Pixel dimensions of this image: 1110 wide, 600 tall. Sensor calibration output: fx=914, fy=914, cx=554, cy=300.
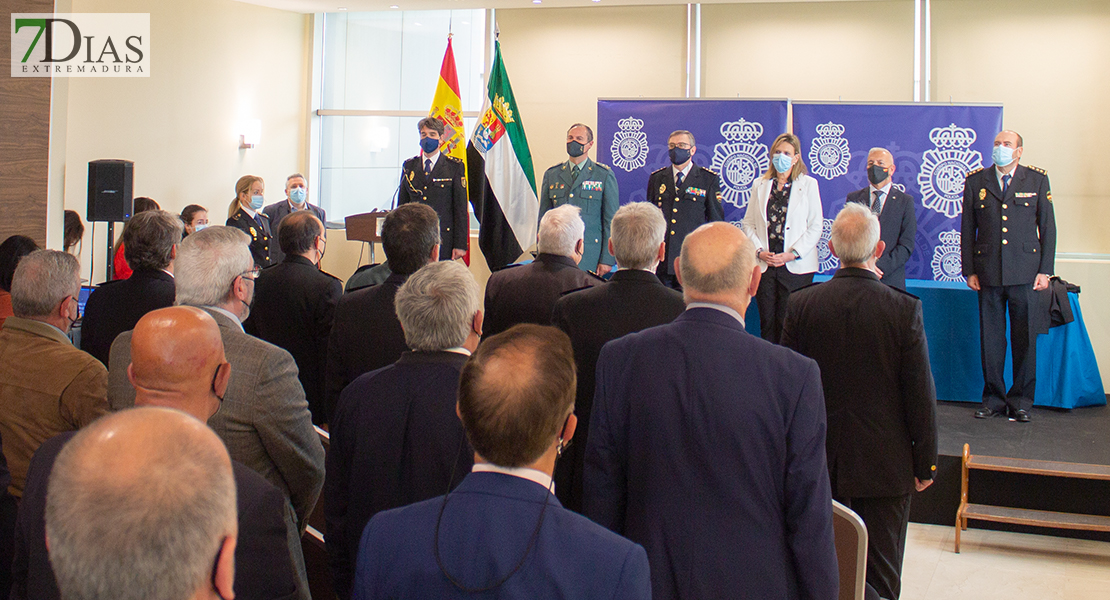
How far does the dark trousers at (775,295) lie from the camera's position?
229 inches

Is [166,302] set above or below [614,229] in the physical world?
below

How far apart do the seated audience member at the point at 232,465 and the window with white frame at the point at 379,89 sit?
759cm

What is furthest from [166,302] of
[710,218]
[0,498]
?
[710,218]

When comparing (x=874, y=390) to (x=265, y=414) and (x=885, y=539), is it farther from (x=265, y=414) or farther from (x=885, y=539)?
(x=265, y=414)

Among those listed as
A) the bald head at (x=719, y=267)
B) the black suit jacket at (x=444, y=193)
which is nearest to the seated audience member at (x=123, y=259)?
the black suit jacket at (x=444, y=193)

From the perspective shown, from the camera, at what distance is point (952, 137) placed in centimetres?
651

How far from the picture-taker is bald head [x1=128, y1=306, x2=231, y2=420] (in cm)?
168

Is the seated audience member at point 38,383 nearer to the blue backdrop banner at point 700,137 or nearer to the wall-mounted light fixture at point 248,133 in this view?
the blue backdrop banner at point 700,137

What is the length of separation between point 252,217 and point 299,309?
3.48 m

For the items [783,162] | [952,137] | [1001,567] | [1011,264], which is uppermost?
[952,137]

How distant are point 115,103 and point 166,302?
16.9ft

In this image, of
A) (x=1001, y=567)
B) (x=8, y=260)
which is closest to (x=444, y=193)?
(x=8, y=260)

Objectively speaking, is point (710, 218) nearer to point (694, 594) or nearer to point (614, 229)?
point (614, 229)

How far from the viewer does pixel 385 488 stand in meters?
1.95
